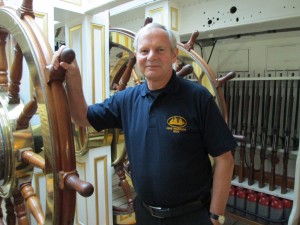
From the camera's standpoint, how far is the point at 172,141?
3.22ft

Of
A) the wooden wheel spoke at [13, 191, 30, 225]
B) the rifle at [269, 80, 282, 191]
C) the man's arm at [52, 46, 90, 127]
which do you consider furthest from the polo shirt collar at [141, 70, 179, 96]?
the rifle at [269, 80, 282, 191]

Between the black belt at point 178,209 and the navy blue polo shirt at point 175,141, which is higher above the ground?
the navy blue polo shirt at point 175,141

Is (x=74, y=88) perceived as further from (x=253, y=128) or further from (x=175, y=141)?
(x=253, y=128)

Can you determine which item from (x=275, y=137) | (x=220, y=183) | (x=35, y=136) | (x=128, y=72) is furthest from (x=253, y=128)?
(x=35, y=136)

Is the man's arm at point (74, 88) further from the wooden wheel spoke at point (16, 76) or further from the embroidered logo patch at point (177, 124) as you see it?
the embroidered logo patch at point (177, 124)

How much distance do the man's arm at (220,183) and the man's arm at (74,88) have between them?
0.54 m

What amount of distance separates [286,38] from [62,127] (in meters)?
2.93

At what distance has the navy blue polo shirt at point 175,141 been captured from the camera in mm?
985

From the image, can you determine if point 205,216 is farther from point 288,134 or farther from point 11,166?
point 288,134

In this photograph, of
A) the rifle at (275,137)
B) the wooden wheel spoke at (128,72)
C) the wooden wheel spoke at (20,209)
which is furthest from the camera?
the rifle at (275,137)

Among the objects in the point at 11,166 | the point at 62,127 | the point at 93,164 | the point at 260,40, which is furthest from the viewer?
the point at 260,40

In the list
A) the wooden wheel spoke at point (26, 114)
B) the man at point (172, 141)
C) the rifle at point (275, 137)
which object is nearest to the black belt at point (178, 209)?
the man at point (172, 141)

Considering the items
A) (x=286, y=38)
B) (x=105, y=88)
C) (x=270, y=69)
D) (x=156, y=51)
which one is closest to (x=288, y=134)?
(x=270, y=69)

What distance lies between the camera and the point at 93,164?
1.81 meters
